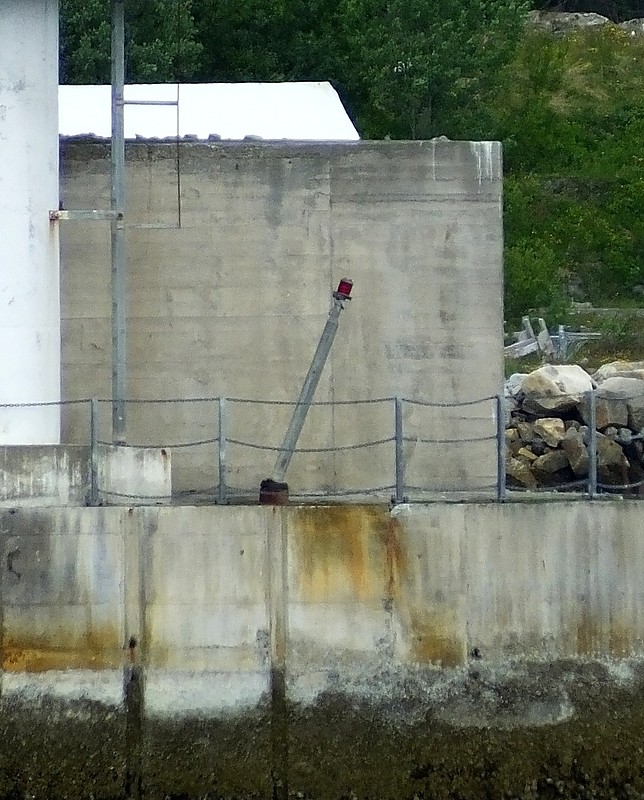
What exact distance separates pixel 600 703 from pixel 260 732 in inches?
116

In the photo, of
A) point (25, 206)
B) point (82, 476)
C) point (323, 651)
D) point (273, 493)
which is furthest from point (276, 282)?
point (323, 651)

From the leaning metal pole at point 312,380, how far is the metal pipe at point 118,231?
4.89 ft

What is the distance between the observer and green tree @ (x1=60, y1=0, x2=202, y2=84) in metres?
30.8

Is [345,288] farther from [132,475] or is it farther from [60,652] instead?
[60,652]

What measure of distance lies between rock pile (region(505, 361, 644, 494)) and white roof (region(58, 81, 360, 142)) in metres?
4.94

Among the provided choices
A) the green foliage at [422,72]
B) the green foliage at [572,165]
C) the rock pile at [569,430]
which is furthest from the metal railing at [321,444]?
the green foliage at [572,165]

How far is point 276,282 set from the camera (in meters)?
15.0

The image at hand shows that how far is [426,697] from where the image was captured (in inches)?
514

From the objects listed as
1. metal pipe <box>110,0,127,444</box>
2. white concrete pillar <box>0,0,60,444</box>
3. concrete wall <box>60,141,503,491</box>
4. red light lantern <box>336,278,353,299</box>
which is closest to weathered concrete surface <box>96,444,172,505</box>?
metal pipe <box>110,0,127,444</box>

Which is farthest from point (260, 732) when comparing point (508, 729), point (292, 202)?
point (292, 202)

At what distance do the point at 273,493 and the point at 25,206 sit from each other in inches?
133

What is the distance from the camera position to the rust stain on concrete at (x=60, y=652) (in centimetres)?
1277

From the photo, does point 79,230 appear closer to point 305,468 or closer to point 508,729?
point 305,468

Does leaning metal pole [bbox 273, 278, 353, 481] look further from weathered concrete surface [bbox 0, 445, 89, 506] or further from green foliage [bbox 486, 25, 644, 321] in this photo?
green foliage [bbox 486, 25, 644, 321]
